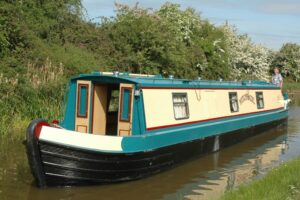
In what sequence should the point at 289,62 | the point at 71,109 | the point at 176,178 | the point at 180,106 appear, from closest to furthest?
the point at 176,178
the point at 71,109
the point at 180,106
the point at 289,62

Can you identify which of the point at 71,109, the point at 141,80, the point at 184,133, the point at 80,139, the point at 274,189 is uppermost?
the point at 141,80

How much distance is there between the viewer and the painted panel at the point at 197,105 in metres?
10.3

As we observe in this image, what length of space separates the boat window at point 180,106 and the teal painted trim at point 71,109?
7.38 ft

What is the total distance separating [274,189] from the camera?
25.3ft

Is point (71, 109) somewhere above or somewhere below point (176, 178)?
above

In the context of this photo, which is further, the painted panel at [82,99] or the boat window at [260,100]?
the boat window at [260,100]

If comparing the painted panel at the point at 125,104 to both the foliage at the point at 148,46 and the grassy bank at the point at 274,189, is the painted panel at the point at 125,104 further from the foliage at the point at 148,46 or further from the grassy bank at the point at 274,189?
the foliage at the point at 148,46

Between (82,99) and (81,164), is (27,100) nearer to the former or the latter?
(82,99)

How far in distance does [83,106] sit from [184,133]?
7.47 ft

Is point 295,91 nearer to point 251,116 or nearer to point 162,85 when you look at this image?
point 251,116

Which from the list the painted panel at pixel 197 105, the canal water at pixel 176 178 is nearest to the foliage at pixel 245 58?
the painted panel at pixel 197 105

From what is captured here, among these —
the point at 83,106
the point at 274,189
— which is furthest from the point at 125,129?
the point at 274,189

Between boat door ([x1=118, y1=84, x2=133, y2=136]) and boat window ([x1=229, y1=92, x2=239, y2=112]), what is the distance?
19.4 feet

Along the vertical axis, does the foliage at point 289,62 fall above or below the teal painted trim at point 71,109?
above
